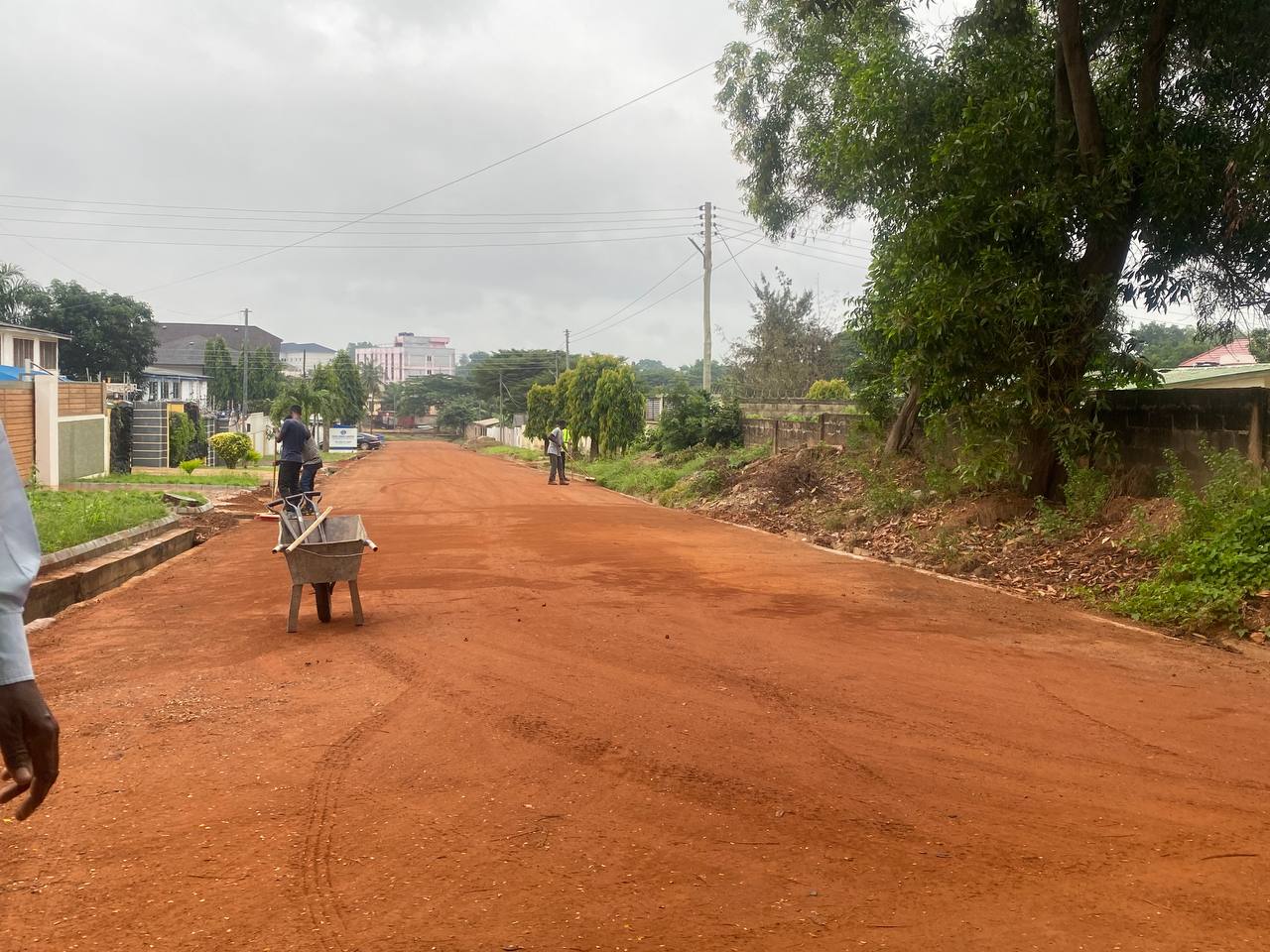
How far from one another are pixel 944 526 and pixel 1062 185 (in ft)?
15.0

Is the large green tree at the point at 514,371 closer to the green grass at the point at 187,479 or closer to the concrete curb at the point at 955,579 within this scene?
the green grass at the point at 187,479

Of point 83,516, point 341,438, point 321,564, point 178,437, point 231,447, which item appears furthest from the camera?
point 341,438

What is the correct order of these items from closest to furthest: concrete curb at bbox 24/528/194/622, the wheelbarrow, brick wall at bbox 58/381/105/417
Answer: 1. the wheelbarrow
2. concrete curb at bbox 24/528/194/622
3. brick wall at bbox 58/381/105/417

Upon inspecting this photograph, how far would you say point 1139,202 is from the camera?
40.3ft

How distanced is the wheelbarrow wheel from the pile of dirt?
22.8 feet

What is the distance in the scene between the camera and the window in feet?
130

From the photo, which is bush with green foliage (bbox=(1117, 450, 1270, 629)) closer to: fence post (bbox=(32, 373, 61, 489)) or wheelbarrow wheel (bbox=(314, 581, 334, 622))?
wheelbarrow wheel (bbox=(314, 581, 334, 622))

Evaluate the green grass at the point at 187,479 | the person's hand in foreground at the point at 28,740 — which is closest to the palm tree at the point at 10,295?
the green grass at the point at 187,479

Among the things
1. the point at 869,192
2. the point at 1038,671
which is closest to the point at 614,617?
the point at 1038,671

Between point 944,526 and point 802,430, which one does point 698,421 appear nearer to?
point 802,430

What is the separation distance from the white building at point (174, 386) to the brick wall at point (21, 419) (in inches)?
1491

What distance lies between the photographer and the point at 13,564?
2.27m

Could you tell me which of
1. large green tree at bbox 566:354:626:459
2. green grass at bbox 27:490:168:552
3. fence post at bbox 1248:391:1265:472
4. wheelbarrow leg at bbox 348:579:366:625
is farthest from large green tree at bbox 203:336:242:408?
fence post at bbox 1248:391:1265:472

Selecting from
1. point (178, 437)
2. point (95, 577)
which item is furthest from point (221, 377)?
point (95, 577)
